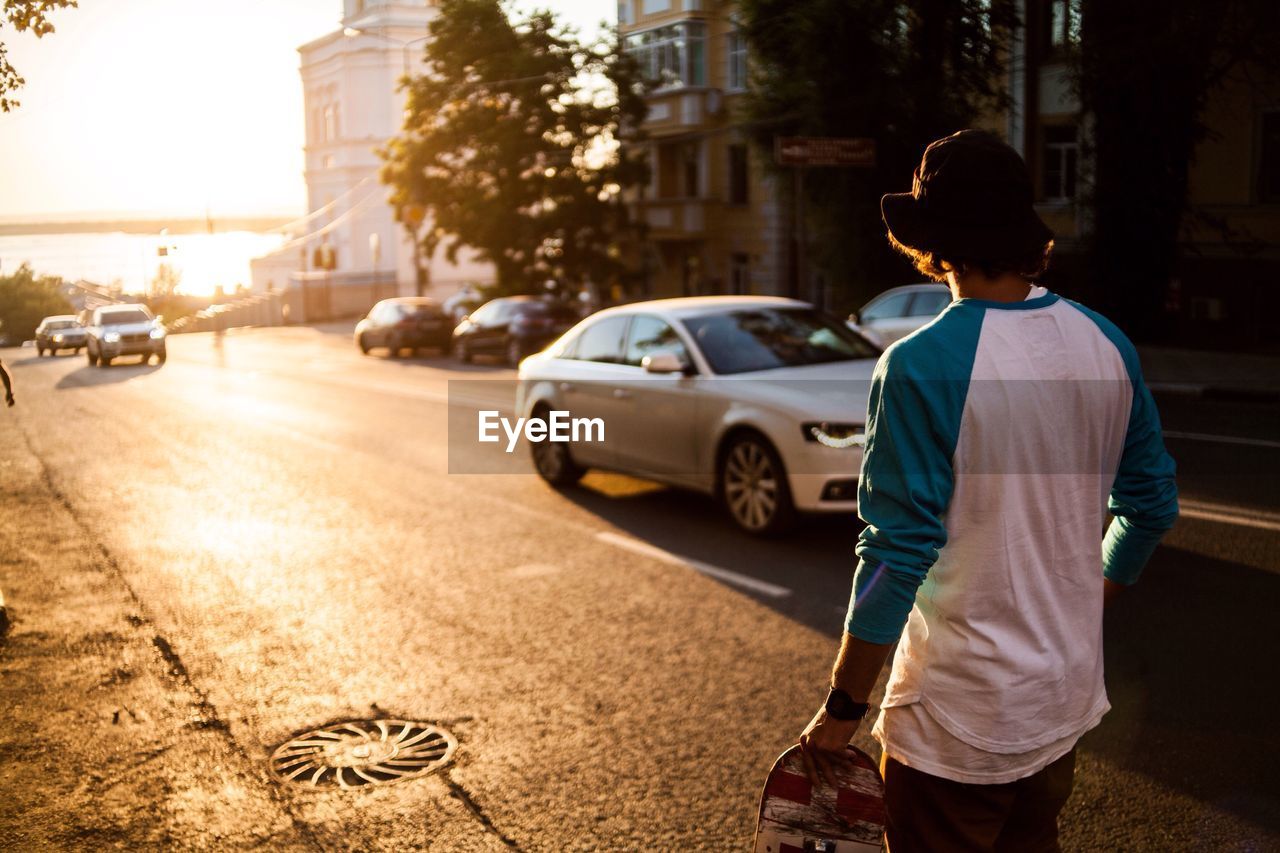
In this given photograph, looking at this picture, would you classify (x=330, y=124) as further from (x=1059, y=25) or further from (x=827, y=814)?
(x=827, y=814)

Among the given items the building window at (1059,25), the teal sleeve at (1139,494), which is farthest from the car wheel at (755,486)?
the building window at (1059,25)

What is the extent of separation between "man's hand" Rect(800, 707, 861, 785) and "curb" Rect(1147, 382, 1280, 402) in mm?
15507

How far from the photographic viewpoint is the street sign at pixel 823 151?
56.9 ft

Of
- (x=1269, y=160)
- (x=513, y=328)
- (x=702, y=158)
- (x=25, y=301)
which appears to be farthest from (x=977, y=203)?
(x=702, y=158)

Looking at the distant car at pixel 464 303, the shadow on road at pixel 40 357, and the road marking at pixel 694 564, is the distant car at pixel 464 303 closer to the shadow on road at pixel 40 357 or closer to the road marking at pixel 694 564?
the shadow on road at pixel 40 357

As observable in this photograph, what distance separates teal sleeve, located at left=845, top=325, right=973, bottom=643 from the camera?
226 cm

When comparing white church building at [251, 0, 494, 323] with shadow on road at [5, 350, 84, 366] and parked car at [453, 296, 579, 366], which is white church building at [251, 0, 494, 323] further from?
parked car at [453, 296, 579, 366]

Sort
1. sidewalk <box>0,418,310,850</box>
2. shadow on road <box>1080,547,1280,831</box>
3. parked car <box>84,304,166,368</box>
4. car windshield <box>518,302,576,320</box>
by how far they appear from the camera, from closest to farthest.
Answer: sidewalk <box>0,418,310,850</box> < shadow on road <box>1080,547,1280,831</box> < car windshield <box>518,302,576,320</box> < parked car <box>84,304,166,368</box>

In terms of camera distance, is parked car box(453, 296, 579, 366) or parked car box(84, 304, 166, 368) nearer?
parked car box(453, 296, 579, 366)

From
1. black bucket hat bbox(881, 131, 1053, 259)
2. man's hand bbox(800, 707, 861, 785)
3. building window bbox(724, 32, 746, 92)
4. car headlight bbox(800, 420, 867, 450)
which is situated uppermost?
building window bbox(724, 32, 746, 92)

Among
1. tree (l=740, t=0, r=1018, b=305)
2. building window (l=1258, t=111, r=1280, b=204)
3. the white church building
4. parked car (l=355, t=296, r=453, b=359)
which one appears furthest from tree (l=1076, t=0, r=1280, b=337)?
the white church building

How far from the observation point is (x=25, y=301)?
13.6 m

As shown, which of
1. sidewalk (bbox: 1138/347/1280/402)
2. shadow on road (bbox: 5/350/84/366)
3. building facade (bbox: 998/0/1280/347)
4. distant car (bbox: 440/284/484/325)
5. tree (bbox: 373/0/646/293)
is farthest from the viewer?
distant car (bbox: 440/284/484/325)

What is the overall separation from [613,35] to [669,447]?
3022 cm
